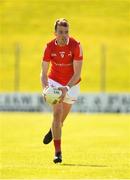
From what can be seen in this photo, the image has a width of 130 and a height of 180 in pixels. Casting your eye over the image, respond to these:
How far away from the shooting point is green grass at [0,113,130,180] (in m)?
11.6

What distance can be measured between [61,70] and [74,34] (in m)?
44.2

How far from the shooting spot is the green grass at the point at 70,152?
11633mm

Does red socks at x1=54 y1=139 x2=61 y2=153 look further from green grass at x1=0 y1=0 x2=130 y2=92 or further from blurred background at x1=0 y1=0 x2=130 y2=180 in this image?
green grass at x1=0 y1=0 x2=130 y2=92

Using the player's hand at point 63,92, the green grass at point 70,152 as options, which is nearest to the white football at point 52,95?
the player's hand at point 63,92

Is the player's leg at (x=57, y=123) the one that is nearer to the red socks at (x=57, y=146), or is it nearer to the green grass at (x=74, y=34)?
the red socks at (x=57, y=146)

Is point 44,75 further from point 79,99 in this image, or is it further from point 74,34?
point 74,34

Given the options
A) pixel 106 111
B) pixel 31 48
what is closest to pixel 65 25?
pixel 106 111

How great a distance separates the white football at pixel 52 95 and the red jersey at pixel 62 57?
1.36 feet

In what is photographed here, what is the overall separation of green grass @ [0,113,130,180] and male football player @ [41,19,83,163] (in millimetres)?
619

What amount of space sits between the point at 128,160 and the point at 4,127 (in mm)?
10387

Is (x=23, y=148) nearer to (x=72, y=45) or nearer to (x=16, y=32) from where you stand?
(x=72, y=45)

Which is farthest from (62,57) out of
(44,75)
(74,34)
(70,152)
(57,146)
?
(74,34)

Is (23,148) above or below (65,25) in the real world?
below

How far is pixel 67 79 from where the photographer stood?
44.4 ft
